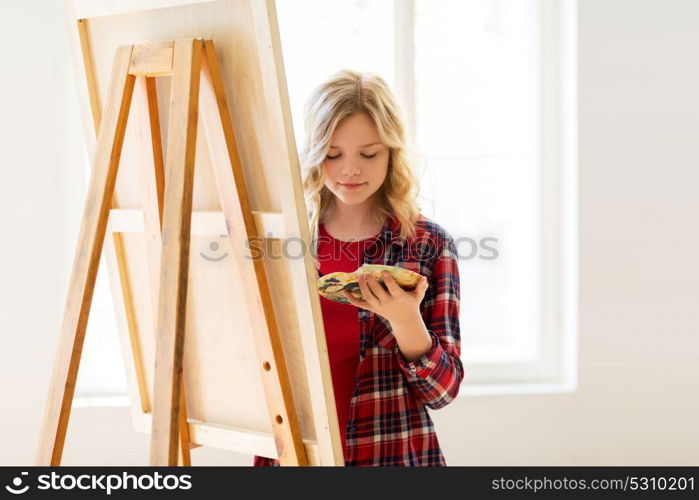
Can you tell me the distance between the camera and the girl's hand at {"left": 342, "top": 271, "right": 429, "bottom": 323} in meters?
1.46

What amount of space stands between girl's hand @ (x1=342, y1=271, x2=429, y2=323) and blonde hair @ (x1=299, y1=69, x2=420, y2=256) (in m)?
0.23

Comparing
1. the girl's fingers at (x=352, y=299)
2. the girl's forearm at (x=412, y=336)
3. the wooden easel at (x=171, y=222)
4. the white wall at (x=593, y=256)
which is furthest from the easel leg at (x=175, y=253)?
the white wall at (x=593, y=256)

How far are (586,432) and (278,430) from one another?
1.78 metres

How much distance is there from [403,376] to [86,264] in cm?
70

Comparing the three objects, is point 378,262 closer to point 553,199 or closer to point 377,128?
point 377,128

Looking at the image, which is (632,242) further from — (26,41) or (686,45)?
(26,41)

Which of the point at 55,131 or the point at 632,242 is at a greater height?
the point at 55,131

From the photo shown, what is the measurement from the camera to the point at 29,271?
270 cm

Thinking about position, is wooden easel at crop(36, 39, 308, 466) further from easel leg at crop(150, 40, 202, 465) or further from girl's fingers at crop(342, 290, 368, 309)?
girl's fingers at crop(342, 290, 368, 309)

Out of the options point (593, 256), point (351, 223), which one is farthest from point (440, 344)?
point (593, 256)

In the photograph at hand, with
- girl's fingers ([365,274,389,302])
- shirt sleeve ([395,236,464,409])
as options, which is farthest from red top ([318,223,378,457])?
girl's fingers ([365,274,389,302])

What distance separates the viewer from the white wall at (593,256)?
2688 mm
